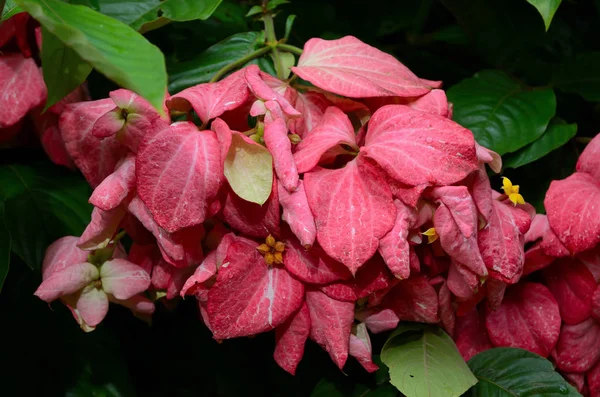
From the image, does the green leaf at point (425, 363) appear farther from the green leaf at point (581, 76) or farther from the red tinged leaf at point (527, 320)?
the green leaf at point (581, 76)

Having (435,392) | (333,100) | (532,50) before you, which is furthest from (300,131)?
(532,50)

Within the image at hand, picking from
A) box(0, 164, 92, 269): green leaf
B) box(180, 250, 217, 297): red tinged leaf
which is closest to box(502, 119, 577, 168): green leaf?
box(180, 250, 217, 297): red tinged leaf

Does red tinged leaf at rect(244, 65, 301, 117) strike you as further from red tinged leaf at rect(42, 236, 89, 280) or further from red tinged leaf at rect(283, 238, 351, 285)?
red tinged leaf at rect(42, 236, 89, 280)

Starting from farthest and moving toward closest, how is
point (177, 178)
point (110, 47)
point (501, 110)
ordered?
point (501, 110), point (177, 178), point (110, 47)

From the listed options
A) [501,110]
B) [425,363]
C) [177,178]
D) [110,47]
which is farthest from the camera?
[501,110]

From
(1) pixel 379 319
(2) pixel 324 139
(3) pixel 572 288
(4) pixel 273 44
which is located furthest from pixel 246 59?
(3) pixel 572 288

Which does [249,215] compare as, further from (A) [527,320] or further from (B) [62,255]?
(A) [527,320]
